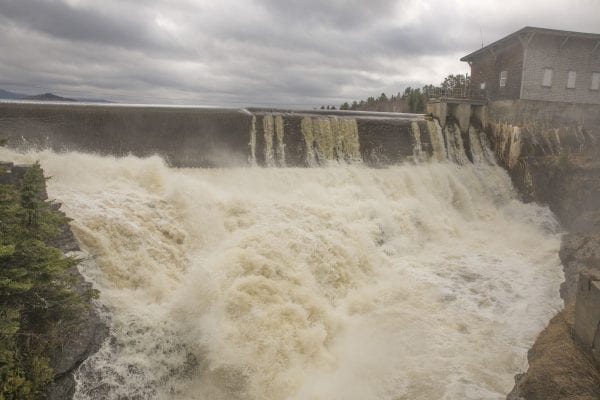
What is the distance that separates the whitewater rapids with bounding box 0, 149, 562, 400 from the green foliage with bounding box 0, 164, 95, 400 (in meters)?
0.56

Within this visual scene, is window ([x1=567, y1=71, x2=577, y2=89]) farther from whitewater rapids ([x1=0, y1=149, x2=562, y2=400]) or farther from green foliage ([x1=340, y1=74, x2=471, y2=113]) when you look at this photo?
whitewater rapids ([x1=0, y1=149, x2=562, y2=400])

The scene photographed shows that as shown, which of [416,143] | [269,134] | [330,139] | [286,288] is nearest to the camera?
[286,288]

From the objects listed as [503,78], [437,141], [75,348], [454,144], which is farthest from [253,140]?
[503,78]

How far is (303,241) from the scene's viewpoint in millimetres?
8266

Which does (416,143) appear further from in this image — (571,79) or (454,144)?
(571,79)

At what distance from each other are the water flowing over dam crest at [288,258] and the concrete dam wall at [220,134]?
46mm

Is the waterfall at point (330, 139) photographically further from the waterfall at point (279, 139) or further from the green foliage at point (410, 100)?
the green foliage at point (410, 100)

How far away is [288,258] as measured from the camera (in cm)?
758

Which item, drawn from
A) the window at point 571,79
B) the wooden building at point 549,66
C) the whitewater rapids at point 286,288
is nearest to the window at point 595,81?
the wooden building at point 549,66

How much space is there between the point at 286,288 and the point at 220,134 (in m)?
6.21

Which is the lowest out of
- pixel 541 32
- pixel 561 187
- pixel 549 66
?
pixel 561 187

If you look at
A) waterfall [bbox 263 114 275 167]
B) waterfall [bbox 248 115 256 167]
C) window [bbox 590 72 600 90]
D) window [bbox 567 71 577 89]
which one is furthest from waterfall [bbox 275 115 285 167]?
window [bbox 590 72 600 90]

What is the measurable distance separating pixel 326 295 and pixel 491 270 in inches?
169

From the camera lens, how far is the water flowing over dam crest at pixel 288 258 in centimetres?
536
